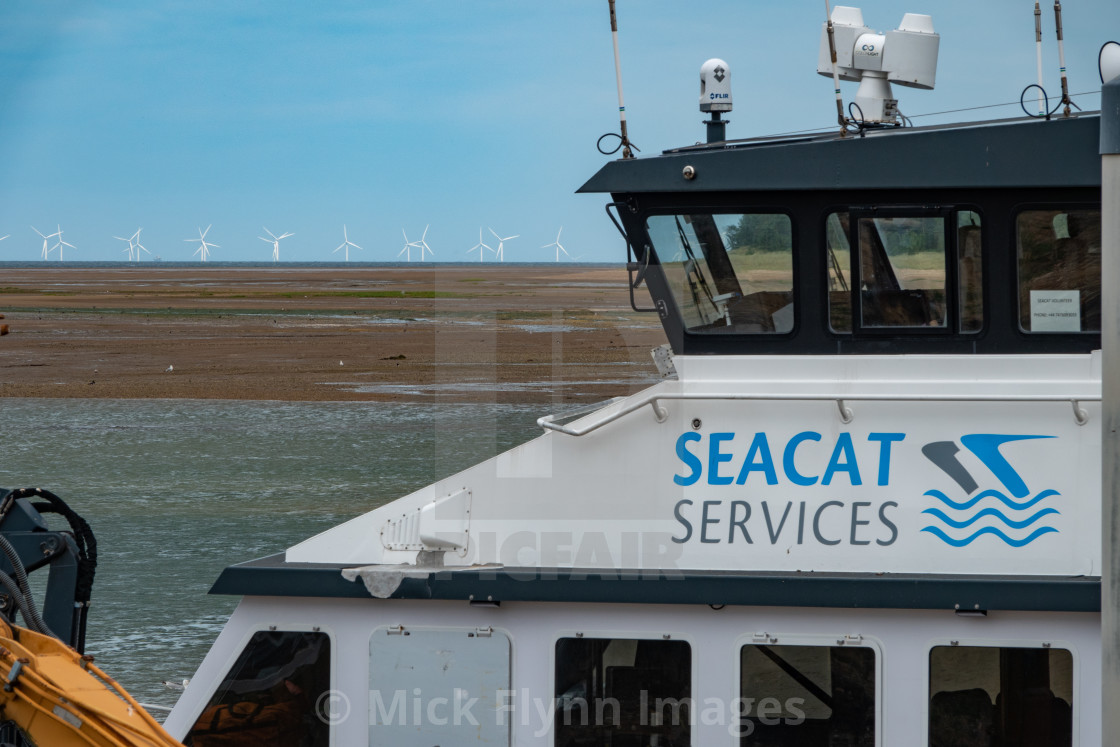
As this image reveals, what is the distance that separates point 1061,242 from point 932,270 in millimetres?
487

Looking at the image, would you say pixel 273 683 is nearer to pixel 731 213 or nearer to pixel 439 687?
pixel 439 687

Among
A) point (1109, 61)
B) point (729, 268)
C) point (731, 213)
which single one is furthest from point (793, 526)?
point (1109, 61)

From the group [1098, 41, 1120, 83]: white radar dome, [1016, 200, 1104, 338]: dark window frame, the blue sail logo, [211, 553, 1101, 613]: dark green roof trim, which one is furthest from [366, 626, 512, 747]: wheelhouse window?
[1098, 41, 1120, 83]: white radar dome

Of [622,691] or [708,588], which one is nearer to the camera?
[708,588]

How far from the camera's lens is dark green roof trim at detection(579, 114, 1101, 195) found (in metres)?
4.35

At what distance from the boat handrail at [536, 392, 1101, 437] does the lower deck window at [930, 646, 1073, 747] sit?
894mm

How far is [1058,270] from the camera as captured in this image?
443 centimetres

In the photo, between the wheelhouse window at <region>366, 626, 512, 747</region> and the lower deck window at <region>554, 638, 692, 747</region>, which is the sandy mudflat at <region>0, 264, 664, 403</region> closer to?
the wheelhouse window at <region>366, 626, 512, 747</region>

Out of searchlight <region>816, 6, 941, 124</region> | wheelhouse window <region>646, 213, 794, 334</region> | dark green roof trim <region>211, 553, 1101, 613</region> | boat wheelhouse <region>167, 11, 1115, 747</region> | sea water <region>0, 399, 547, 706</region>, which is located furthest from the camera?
sea water <region>0, 399, 547, 706</region>

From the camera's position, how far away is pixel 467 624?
14.3 feet

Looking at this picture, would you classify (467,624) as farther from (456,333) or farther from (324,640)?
(456,333)

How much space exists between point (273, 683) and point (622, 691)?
133cm

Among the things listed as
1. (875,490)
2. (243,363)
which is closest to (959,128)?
(875,490)

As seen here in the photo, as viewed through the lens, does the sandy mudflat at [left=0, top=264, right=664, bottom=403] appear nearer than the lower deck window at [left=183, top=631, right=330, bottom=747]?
No
